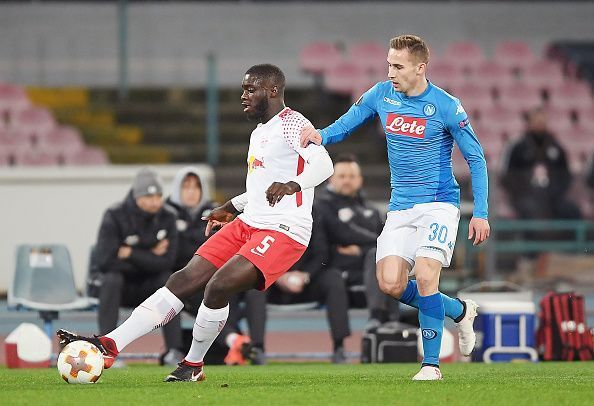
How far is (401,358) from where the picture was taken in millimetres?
11180

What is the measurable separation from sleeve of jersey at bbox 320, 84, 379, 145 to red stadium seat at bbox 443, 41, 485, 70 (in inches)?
519

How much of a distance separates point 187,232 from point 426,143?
164 inches

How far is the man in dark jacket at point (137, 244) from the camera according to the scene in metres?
11.2

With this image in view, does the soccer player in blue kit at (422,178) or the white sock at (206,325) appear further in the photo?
the soccer player in blue kit at (422,178)

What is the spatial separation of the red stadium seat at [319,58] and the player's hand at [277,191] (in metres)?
13.8

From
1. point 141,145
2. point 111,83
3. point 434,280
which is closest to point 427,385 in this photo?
point 434,280

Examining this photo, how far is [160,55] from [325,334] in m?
7.97

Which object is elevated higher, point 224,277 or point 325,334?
point 224,277

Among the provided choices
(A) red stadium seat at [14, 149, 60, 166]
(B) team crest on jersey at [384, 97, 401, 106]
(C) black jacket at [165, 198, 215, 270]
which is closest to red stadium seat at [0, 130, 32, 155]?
(A) red stadium seat at [14, 149, 60, 166]

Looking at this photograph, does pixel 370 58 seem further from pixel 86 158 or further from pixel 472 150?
pixel 472 150

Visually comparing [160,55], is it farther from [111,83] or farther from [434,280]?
[434,280]

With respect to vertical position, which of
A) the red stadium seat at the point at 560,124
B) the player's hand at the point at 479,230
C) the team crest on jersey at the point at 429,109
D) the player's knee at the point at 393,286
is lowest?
the player's knee at the point at 393,286

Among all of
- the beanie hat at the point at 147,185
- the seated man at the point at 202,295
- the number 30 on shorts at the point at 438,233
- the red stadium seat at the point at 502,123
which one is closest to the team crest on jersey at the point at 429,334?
the number 30 on shorts at the point at 438,233

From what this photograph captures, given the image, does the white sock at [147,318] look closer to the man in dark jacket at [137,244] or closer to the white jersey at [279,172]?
the white jersey at [279,172]
